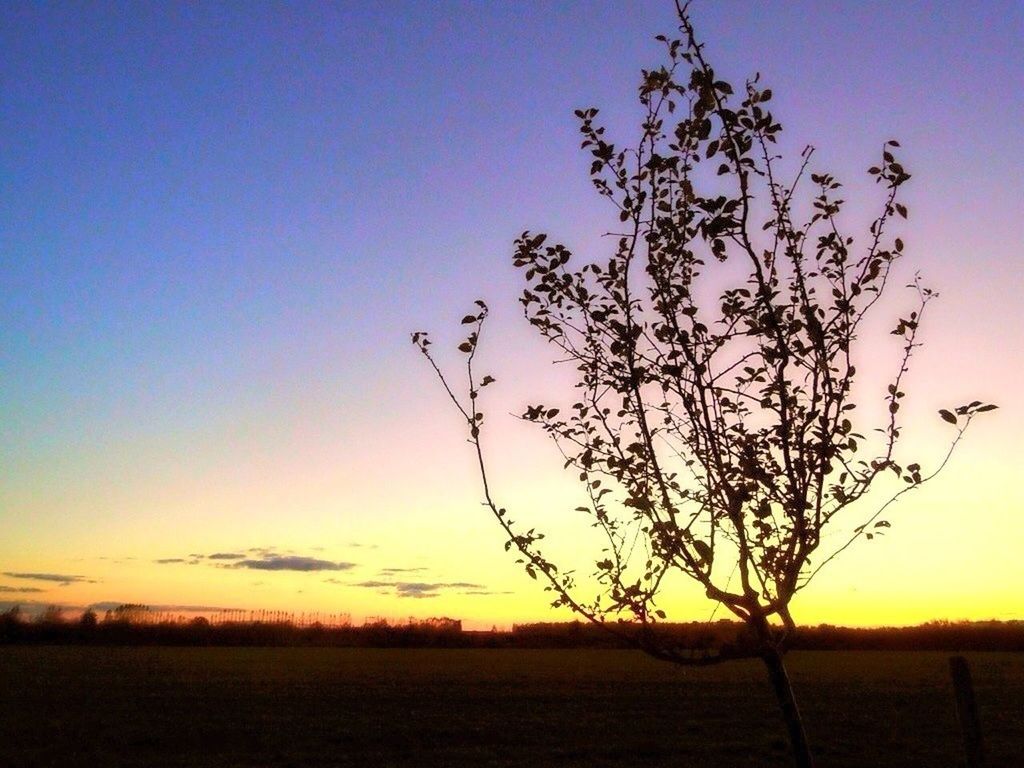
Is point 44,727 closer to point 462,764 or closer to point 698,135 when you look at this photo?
point 462,764

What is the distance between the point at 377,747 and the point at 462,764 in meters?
3.90

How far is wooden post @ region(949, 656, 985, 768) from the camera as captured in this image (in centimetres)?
1200

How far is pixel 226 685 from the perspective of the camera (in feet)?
150

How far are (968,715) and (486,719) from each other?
874 inches

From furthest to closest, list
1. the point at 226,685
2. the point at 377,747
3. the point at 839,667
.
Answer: the point at 839,667 → the point at 226,685 → the point at 377,747

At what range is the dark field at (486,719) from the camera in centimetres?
2511

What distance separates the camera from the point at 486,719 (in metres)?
32.2

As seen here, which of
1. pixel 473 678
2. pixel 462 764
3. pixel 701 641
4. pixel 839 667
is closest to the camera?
pixel 701 641

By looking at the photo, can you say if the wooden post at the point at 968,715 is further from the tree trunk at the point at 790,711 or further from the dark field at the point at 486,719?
the dark field at the point at 486,719

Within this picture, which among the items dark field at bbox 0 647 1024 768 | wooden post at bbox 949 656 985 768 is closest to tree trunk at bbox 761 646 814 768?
wooden post at bbox 949 656 985 768

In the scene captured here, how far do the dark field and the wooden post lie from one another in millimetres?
11878

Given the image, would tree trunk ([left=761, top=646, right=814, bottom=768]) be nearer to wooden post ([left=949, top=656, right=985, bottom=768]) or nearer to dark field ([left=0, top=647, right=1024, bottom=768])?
wooden post ([left=949, top=656, right=985, bottom=768])

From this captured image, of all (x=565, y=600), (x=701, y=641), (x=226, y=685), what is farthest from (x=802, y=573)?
(x=226, y=685)

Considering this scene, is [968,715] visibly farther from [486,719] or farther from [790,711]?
[486,719]
